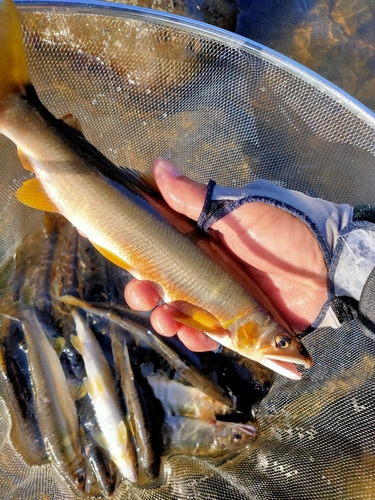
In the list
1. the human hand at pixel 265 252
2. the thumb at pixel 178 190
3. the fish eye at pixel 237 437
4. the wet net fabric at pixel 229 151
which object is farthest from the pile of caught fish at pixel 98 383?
the thumb at pixel 178 190

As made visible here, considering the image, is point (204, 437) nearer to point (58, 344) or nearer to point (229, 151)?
point (58, 344)

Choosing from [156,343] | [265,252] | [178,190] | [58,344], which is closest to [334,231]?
[265,252]

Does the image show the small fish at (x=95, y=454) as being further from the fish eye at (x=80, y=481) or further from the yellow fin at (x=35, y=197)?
the yellow fin at (x=35, y=197)

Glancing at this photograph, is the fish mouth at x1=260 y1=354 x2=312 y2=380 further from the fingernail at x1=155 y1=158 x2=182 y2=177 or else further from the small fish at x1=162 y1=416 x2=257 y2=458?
the fingernail at x1=155 y1=158 x2=182 y2=177

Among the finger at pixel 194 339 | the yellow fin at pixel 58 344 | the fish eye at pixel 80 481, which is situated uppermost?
the finger at pixel 194 339

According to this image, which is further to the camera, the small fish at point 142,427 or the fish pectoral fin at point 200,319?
the small fish at point 142,427

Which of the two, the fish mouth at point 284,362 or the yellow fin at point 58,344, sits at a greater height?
the fish mouth at point 284,362

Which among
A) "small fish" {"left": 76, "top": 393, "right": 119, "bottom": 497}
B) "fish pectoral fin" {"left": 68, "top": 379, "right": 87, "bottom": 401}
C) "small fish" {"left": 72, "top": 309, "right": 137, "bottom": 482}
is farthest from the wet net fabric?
"fish pectoral fin" {"left": 68, "top": 379, "right": 87, "bottom": 401}
